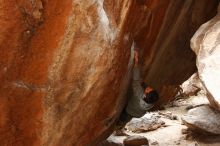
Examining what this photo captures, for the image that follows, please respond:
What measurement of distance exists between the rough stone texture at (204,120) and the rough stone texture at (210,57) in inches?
95.0

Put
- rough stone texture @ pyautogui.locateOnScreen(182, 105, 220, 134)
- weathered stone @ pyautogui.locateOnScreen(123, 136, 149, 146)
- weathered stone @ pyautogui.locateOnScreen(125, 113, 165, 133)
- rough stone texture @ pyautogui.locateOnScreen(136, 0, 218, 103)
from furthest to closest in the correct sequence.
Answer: weathered stone @ pyautogui.locateOnScreen(125, 113, 165, 133) → weathered stone @ pyautogui.locateOnScreen(123, 136, 149, 146) → rough stone texture @ pyautogui.locateOnScreen(182, 105, 220, 134) → rough stone texture @ pyautogui.locateOnScreen(136, 0, 218, 103)

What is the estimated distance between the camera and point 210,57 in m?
5.46

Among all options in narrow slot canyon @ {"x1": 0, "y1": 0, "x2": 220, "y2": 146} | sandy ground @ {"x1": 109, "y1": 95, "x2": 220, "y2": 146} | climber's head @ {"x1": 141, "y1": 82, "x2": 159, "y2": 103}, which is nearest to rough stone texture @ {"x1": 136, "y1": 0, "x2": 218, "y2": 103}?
narrow slot canyon @ {"x1": 0, "y1": 0, "x2": 220, "y2": 146}

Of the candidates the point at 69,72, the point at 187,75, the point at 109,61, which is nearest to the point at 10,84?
the point at 69,72

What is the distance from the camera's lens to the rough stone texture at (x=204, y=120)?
8.11 meters

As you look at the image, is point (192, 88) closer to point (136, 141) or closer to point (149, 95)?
point (136, 141)

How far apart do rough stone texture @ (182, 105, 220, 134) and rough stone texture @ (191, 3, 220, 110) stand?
2.41 meters

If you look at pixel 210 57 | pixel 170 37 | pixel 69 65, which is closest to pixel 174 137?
pixel 170 37

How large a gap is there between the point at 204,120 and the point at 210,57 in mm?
3184

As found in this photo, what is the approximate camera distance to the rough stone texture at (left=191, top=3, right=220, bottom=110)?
4.89m

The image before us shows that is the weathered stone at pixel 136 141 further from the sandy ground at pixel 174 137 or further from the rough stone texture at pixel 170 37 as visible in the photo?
the rough stone texture at pixel 170 37

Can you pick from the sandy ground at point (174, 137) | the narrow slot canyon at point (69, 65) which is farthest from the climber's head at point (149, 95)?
the sandy ground at point (174, 137)

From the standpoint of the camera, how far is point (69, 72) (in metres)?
5.24

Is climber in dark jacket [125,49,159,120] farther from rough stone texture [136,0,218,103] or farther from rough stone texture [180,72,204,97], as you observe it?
rough stone texture [180,72,204,97]
